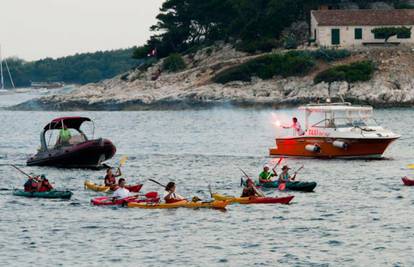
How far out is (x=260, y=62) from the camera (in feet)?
405

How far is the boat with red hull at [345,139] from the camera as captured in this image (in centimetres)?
6116

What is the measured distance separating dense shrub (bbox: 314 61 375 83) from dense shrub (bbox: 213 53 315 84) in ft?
11.6

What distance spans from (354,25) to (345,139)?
63678 millimetres

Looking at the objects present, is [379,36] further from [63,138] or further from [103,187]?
[103,187]

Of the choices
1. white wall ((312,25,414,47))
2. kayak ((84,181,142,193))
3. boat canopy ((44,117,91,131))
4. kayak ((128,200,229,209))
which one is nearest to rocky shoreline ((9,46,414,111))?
white wall ((312,25,414,47))

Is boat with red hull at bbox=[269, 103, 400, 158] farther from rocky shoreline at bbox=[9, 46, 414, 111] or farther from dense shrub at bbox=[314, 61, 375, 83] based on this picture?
dense shrub at bbox=[314, 61, 375, 83]

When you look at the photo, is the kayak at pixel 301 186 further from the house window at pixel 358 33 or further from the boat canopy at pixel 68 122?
the house window at pixel 358 33

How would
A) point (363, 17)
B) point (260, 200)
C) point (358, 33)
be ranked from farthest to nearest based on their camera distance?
point (363, 17) < point (358, 33) < point (260, 200)

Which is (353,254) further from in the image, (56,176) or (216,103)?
(216,103)

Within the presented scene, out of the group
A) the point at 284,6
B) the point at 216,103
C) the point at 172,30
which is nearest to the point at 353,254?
the point at 216,103

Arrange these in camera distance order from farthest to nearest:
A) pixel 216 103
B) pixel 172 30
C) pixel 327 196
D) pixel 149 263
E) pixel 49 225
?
pixel 172 30 < pixel 216 103 < pixel 327 196 < pixel 49 225 < pixel 149 263

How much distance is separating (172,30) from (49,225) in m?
100

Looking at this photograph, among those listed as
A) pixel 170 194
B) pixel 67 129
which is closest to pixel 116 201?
pixel 170 194

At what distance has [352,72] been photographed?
118 m
